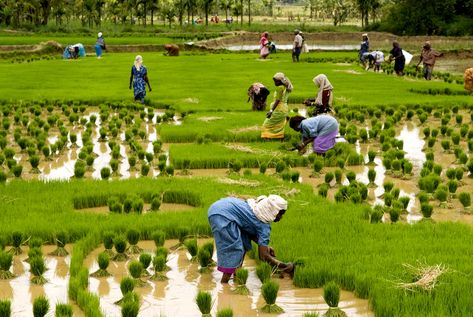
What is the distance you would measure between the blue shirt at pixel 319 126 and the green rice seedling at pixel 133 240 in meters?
5.38

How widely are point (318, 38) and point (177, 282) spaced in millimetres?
55224

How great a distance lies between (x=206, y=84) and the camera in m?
24.8

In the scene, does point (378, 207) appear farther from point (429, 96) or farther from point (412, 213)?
point (429, 96)

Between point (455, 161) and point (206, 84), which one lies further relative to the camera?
point (206, 84)

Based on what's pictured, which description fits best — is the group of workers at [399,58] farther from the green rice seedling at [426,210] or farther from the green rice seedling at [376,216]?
the green rice seedling at [376,216]

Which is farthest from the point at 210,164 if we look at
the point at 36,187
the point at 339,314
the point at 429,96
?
the point at 429,96

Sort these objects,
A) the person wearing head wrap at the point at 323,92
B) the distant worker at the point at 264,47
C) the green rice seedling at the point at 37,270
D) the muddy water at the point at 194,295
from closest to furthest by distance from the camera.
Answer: the muddy water at the point at 194,295 < the green rice seedling at the point at 37,270 < the person wearing head wrap at the point at 323,92 < the distant worker at the point at 264,47

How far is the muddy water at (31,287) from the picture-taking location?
6414mm

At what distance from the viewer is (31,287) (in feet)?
22.6

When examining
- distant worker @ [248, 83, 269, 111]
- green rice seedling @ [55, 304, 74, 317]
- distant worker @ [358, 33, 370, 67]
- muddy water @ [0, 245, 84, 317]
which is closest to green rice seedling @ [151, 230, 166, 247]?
muddy water @ [0, 245, 84, 317]

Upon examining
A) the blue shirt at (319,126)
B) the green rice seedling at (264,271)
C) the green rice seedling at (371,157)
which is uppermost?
the blue shirt at (319,126)

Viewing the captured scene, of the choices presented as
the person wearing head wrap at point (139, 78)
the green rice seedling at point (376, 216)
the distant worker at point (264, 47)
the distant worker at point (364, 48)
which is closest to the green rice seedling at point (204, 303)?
the green rice seedling at point (376, 216)

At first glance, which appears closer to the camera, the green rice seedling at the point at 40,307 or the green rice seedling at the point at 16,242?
the green rice seedling at the point at 40,307

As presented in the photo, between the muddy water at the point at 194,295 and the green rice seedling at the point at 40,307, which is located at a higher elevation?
the green rice seedling at the point at 40,307
